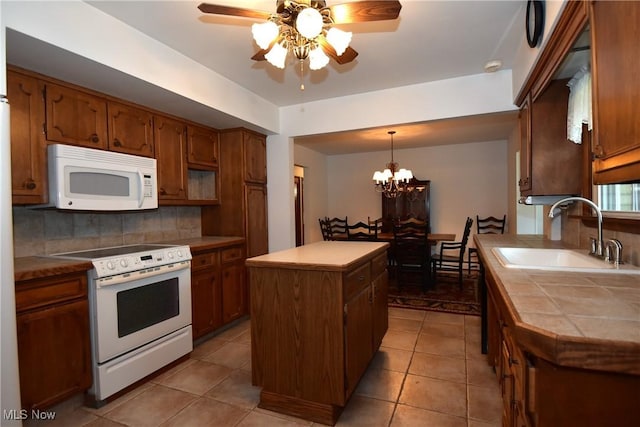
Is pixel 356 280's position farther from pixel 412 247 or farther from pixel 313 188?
pixel 313 188

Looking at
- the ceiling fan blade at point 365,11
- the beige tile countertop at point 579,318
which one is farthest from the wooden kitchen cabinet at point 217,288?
the beige tile countertop at point 579,318

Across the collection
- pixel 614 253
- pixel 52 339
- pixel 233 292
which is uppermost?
pixel 614 253

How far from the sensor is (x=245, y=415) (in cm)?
193

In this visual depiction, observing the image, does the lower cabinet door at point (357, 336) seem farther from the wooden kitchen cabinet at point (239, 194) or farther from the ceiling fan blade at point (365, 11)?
the wooden kitchen cabinet at point (239, 194)

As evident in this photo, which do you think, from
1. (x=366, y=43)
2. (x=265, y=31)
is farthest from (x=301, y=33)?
(x=366, y=43)

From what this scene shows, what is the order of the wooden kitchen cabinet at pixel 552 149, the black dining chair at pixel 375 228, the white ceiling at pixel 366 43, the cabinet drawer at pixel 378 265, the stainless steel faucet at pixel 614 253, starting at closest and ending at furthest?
the stainless steel faucet at pixel 614 253 < the white ceiling at pixel 366 43 < the wooden kitchen cabinet at pixel 552 149 < the cabinet drawer at pixel 378 265 < the black dining chair at pixel 375 228

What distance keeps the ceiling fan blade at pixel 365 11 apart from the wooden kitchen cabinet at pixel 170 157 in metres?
2.00

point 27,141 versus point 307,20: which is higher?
point 307,20

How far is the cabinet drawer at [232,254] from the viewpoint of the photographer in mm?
3205

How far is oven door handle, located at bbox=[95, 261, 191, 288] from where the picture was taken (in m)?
2.05

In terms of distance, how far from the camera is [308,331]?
1.87 m

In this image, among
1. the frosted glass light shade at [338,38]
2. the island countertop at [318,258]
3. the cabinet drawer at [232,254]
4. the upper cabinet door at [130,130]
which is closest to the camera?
the frosted glass light shade at [338,38]

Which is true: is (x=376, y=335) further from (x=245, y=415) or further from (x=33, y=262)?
(x=33, y=262)

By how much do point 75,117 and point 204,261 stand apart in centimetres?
147
